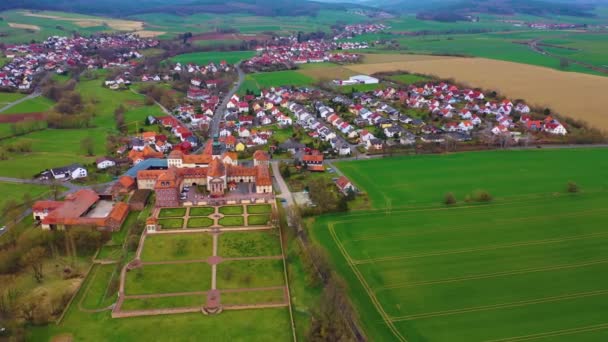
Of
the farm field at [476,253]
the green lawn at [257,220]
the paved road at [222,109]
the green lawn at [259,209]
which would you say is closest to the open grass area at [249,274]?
the farm field at [476,253]

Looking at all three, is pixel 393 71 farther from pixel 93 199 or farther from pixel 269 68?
pixel 93 199

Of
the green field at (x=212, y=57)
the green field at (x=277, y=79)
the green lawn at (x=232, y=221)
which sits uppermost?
the green field at (x=212, y=57)

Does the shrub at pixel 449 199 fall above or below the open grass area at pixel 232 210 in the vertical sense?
above

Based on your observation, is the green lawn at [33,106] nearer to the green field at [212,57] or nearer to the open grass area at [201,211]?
the green field at [212,57]

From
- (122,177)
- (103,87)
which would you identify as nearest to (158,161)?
(122,177)

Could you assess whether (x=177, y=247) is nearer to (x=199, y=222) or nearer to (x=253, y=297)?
(x=199, y=222)

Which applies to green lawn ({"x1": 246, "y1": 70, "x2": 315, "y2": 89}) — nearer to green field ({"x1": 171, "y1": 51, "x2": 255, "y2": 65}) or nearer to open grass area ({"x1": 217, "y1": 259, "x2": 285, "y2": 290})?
green field ({"x1": 171, "y1": 51, "x2": 255, "y2": 65})

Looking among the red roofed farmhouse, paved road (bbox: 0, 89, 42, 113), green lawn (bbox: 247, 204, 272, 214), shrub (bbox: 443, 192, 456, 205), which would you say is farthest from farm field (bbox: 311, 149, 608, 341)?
paved road (bbox: 0, 89, 42, 113)
